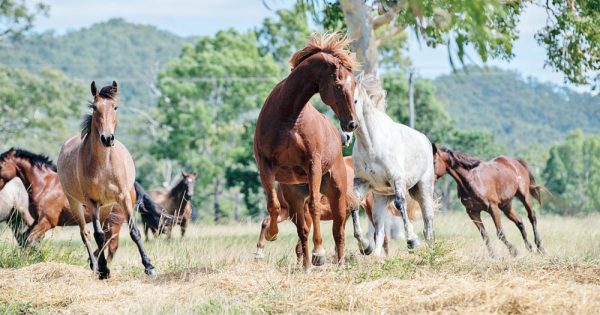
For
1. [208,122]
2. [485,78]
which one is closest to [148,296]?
[208,122]

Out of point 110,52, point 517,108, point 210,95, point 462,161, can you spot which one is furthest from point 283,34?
point 110,52

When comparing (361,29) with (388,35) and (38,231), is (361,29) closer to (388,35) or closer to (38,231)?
(388,35)

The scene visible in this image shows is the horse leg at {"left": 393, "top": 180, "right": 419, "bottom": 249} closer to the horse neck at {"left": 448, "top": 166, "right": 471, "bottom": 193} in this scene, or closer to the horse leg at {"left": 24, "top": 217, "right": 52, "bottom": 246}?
the horse neck at {"left": 448, "top": 166, "right": 471, "bottom": 193}

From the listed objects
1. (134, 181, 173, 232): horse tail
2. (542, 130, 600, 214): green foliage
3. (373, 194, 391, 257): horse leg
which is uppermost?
(373, 194, 391, 257): horse leg

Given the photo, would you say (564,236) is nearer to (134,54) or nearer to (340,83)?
(340,83)

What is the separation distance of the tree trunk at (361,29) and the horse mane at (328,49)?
35.6 ft

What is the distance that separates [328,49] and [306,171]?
4.33ft

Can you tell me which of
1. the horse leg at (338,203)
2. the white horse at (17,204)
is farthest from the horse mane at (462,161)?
the white horse at (17,204)

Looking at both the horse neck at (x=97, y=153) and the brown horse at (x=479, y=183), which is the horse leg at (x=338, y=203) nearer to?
the horse neck at (x=97, y=153)

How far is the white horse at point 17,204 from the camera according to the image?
1402 centimetres

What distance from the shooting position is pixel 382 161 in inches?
423

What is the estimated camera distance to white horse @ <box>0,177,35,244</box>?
552 inches

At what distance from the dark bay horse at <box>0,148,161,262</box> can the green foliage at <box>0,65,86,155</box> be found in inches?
1433

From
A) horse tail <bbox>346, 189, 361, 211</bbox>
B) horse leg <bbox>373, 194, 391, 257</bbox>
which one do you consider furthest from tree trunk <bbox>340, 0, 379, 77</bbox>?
horse tail <bbox>346, 189, 361, 211</bbox>
